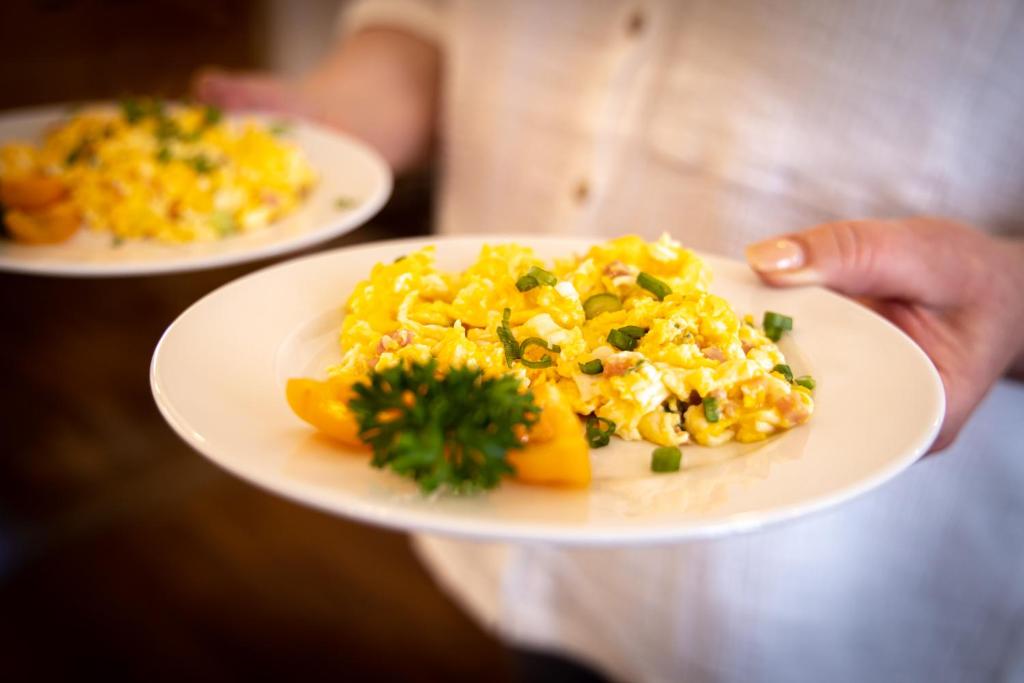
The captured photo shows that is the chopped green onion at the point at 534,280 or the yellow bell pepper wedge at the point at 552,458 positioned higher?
the chopped green onion at the point at 534,280

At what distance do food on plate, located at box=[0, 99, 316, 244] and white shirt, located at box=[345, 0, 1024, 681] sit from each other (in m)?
0.59

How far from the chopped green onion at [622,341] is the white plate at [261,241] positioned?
0.56 metres

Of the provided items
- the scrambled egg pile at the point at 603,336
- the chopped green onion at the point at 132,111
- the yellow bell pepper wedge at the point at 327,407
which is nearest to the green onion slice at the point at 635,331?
the scrambled egg pile at the point at 603,336

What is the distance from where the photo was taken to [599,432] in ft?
3.00

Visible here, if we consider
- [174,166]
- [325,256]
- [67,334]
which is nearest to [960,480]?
[325,256]

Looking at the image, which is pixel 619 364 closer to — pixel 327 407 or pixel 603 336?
pixel 603 336

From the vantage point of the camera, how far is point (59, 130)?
5.89ft

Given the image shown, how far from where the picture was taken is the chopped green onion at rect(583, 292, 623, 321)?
108 centimetres

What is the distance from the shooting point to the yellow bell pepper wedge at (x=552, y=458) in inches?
31.5

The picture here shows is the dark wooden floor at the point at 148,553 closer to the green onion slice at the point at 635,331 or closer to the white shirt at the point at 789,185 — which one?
the white shirt at the point at 789,185

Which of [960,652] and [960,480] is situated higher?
[960,480]

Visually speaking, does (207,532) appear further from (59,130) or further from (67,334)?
(59,130)

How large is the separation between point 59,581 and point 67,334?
1162mm

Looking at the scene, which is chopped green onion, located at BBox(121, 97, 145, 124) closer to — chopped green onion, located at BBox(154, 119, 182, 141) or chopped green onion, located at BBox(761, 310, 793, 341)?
chopped green onion, located at BBox(154, 119, 182, 141)
